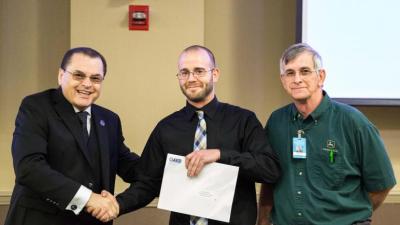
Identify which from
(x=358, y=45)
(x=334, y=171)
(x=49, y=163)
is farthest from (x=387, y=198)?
(x=49, y=163)

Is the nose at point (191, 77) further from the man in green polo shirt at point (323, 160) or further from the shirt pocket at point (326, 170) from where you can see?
the shirt pocket at point (326, 170)

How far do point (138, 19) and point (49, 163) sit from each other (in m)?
1.35

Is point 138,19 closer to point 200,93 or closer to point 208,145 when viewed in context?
point 200,93

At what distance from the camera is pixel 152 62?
290cm

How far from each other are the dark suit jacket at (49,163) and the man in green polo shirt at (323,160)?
0.84 metres

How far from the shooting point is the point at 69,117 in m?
1.91

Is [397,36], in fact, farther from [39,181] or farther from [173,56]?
[39,181]

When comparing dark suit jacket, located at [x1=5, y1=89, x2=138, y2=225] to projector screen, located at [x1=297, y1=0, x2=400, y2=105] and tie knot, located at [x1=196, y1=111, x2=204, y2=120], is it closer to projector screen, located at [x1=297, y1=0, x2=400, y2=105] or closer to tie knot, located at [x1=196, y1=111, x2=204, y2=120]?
tie knot, located at [x1=196, y1=111, x2=204, y2=120]

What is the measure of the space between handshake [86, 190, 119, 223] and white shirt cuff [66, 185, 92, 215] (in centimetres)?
2

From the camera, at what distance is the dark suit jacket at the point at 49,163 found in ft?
5.79

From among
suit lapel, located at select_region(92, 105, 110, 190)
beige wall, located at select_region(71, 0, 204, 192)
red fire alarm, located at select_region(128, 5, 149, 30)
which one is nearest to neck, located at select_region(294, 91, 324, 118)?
suit lapel, located at select_region(92, 105, 110, 190)

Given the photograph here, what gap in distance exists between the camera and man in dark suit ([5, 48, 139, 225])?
1.78 meters

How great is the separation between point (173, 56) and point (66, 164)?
4.16 ft

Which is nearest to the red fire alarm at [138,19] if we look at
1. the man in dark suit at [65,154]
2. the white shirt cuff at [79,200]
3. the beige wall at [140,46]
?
the beige wall at [140,46]
